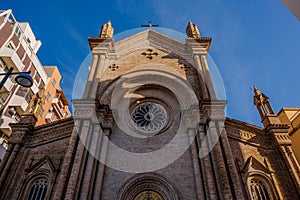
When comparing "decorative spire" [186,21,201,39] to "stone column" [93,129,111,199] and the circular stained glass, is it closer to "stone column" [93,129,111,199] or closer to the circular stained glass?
the circular stained glass

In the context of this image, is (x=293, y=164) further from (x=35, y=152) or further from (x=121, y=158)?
(x=35, y=152)

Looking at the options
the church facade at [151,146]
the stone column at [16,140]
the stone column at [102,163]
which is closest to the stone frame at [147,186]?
the church facade at [151,146]

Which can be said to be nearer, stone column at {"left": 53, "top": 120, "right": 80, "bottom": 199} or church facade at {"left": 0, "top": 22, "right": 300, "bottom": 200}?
stone column at {"left": 53, "top": 120, "right": 80, "bottom": 199}

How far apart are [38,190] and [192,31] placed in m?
14.2

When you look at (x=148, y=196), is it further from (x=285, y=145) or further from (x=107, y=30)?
(x=107, y=30)

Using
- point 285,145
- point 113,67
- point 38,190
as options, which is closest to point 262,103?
point 285,145

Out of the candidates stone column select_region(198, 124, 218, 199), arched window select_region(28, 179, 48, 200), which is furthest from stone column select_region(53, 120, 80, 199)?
stone column select_region(198, 124, 218, 199)

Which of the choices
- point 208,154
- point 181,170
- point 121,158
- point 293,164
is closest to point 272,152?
point 293,164

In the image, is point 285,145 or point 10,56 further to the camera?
point 10,56

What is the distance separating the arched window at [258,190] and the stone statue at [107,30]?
43.7 ft

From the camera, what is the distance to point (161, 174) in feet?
33.4

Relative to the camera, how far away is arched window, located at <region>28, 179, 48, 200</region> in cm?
1006

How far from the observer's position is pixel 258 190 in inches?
399

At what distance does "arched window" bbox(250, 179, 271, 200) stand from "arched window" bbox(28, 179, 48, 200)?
954 centimetres
